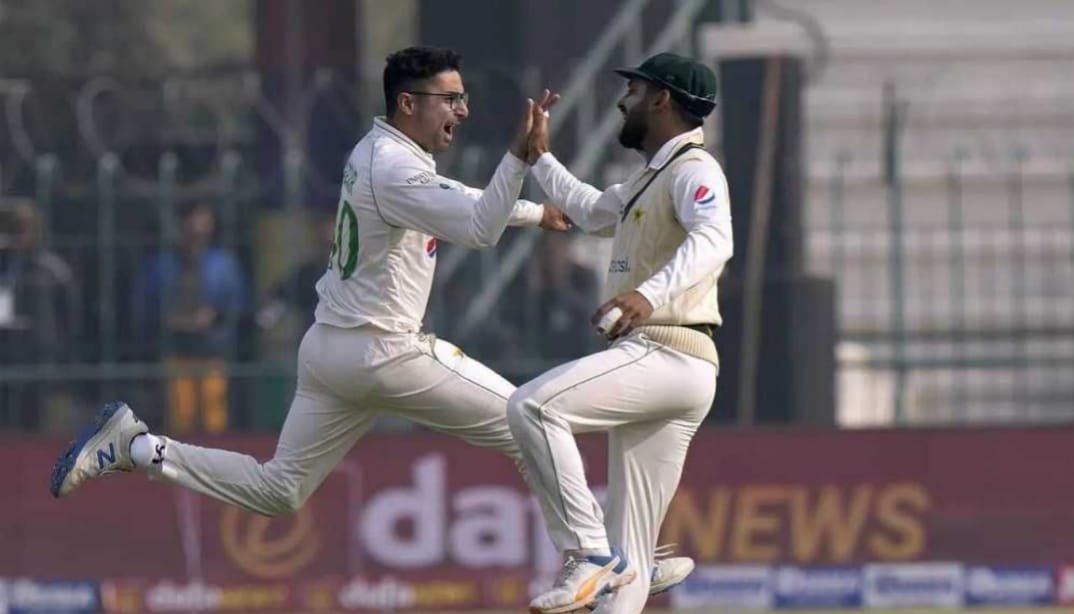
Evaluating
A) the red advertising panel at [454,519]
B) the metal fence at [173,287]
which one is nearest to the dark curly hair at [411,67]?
the metal fence at [173,287]

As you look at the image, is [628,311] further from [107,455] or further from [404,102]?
[107,455]

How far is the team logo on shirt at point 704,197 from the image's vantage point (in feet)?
30.6

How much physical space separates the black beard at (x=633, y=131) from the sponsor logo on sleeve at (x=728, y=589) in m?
5.49

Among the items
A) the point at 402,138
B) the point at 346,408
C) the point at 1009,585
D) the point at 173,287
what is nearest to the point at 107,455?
the point at 346,408

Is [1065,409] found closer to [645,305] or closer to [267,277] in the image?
[267,277]

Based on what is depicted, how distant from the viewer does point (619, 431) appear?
32.0 feet

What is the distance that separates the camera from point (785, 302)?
15211mm

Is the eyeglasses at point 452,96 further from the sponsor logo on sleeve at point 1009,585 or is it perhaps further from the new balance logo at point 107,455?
the sponsor logo on sleeve at point 1009,585

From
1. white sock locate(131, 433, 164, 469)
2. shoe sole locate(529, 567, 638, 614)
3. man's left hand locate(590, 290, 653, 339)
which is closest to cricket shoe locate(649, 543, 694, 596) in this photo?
shoe sole locate(529, 567, 638, 614)

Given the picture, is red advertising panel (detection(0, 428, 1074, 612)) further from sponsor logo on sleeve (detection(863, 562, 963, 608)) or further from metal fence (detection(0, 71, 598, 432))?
metal fence (detection(0, 71, 598, 432))

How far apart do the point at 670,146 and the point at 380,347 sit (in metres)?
1.27

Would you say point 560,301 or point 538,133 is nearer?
point 538,133

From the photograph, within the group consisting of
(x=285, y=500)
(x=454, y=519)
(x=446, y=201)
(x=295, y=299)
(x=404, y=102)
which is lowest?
(x=454, y=519)

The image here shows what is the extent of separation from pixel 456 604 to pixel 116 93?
353 cm
